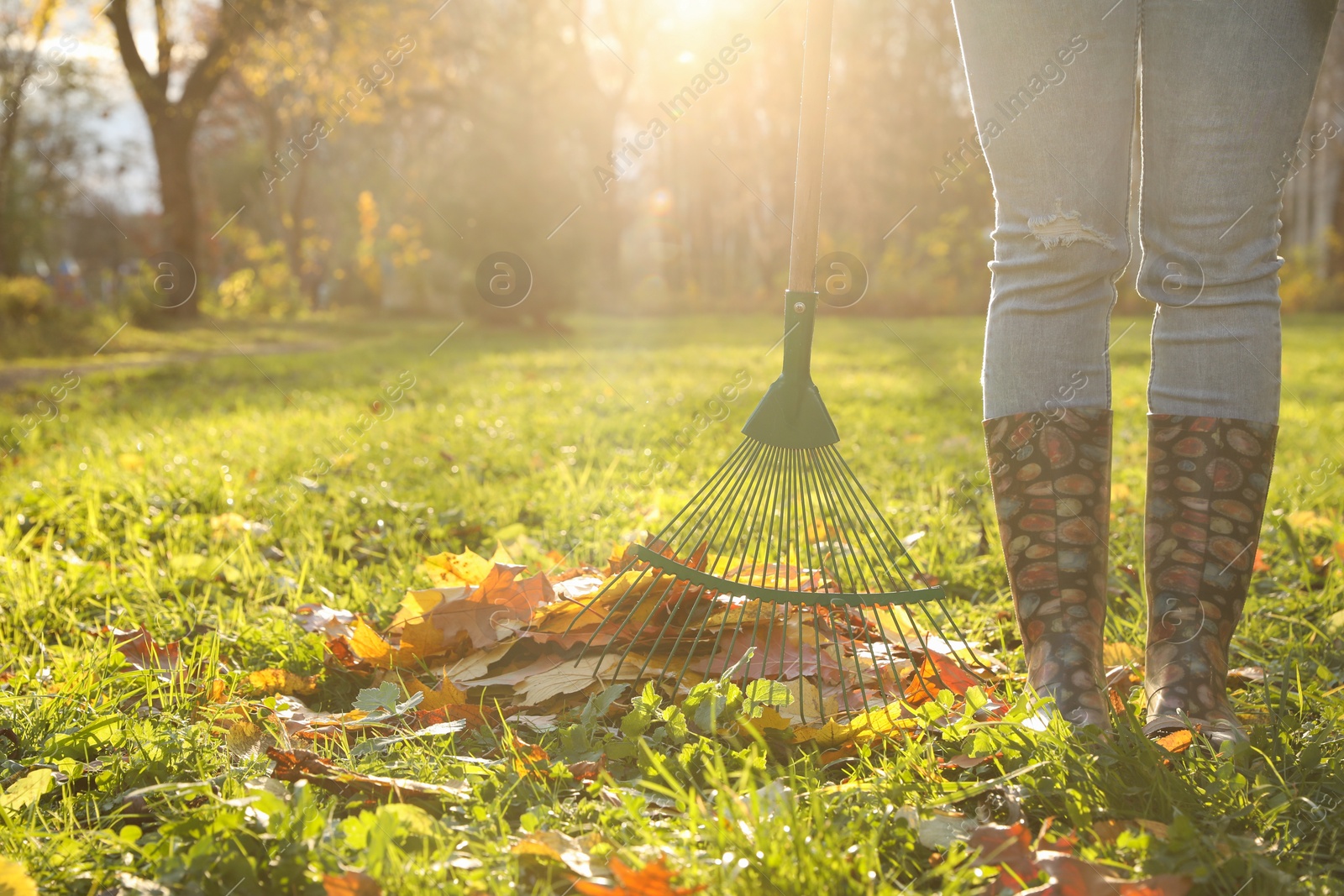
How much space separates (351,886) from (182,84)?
41.0 ft

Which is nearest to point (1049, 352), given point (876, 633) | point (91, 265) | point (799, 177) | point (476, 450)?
point (799, 177)

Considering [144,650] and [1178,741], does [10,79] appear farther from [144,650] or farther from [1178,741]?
[1178,741]

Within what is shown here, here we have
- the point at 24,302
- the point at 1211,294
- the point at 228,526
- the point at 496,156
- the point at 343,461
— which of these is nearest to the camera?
the point at 1211,294

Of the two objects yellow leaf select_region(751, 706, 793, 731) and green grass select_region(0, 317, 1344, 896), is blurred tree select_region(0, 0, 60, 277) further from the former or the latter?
yellow leaf select_region(751, 706, 793, 731)

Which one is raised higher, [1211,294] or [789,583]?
[1211,294]

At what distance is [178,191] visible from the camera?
454 inches

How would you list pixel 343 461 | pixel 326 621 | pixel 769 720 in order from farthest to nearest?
pixel 343 461 → pixel 326 621 → pixel 769 720

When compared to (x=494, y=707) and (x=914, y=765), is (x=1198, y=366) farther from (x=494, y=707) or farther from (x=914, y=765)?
(x=494, y=707)

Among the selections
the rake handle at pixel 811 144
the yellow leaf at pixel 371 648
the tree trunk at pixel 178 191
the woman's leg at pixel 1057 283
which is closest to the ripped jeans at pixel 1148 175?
the woman's leg at pixel 1057 283

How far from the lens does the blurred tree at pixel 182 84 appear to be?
9.97 meters

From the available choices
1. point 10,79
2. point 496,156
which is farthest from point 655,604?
point 10,79

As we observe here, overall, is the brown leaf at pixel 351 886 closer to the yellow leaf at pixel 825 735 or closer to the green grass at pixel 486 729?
the green grass at pixel 486 729

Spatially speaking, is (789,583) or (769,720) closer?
(769,720)

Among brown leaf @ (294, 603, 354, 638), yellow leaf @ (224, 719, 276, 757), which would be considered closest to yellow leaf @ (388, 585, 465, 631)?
brown leaf @ (294, 603, 354, 638)
